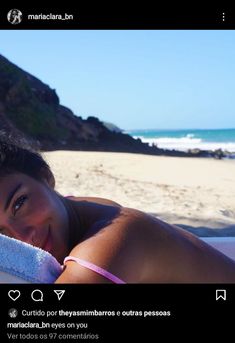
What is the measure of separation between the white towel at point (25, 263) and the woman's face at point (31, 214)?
0.07 metres

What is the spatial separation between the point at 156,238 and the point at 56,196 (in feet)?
1.12

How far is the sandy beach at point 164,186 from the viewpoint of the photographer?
574 cm
